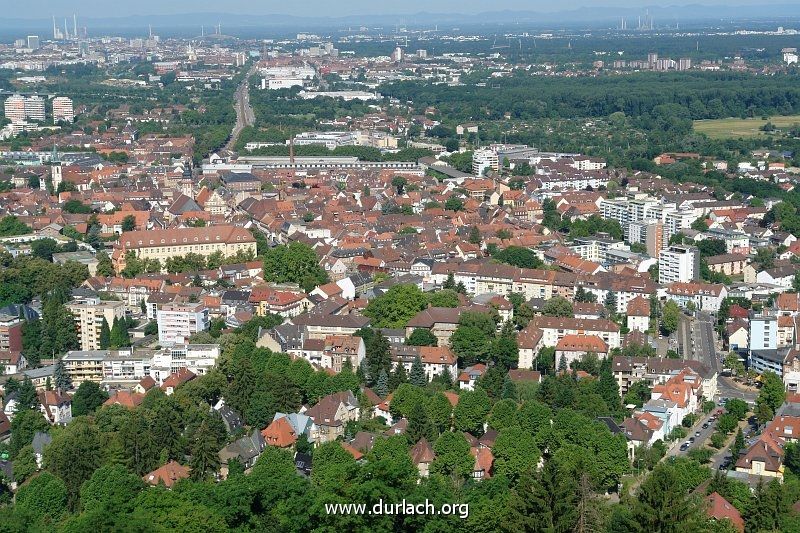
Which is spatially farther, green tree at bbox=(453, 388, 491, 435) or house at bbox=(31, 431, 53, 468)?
green tree at bbox=(453, 388, 491, 435)

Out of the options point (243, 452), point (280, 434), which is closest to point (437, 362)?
point (280, 434)

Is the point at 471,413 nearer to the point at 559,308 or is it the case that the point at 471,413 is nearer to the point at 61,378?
the point at 559,308

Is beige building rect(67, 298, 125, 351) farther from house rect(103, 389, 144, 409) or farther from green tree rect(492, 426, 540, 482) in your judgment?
green tree rect(492, 426, 540, 482)

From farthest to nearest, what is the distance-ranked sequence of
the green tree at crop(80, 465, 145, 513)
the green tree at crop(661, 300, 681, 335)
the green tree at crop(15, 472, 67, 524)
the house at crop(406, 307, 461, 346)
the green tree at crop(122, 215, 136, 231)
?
the green tree at crop(122, 215, 136, 231) → the green tree at crop(661, 300, 681, 335) → the house at crop(406, 307, 461, 346) → the green tree at crop(15, 472, 67, 524) → the green tree at crop(80, 465, 145, 513)

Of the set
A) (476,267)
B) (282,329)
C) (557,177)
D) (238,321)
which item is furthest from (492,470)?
(557,177)

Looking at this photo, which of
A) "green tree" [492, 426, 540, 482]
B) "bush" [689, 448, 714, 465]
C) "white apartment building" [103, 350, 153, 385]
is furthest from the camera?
"white apartment building" [103, 350, 153, 385]

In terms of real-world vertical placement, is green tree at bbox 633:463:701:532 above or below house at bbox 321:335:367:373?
above

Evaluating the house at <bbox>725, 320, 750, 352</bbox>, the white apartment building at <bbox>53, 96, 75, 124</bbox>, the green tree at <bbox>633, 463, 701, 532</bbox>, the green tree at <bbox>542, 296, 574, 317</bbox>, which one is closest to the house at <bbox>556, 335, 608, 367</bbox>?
the green tree at <bbox>542, 296, 574, 317</bbox>
